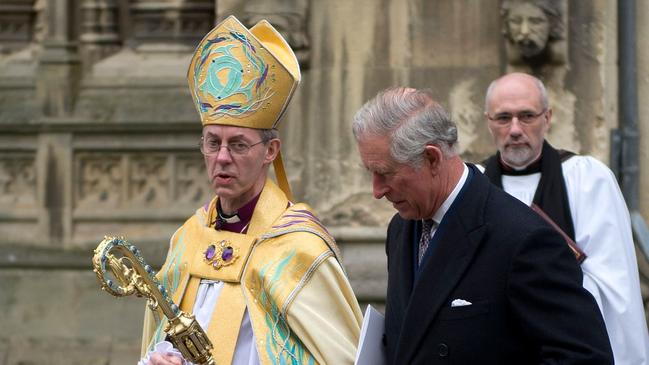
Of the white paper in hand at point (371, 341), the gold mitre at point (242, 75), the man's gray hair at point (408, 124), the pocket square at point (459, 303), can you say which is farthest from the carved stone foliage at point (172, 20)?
the pocket square at point (459, 303)

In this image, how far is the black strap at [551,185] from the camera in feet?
19.9

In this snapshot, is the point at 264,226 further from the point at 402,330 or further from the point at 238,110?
the point at 402,330

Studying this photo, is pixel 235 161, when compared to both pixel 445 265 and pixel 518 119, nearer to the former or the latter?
pixel 445 265

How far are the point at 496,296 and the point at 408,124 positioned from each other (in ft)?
1.65

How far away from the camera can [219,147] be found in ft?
17.2

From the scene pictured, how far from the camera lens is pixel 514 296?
13.0 feet

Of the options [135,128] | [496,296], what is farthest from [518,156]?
[135,128]

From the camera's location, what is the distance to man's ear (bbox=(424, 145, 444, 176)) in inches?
161

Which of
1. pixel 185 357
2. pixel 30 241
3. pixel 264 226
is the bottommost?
pixel 30 241

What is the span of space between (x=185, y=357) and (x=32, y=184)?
5448 millimetres

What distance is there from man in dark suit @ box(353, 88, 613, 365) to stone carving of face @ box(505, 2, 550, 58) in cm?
375

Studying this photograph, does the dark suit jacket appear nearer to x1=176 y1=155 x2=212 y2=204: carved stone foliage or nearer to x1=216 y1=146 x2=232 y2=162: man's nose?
x1=216 y1=146 x2=232 y2=162: man's nose

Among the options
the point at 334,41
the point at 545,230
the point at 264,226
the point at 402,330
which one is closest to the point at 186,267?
the point at 264,226

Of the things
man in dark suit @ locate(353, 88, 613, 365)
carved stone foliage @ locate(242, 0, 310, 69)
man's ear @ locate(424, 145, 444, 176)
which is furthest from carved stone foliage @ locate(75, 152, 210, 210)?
man's ear @ locate(424, 145, 444, 176)
